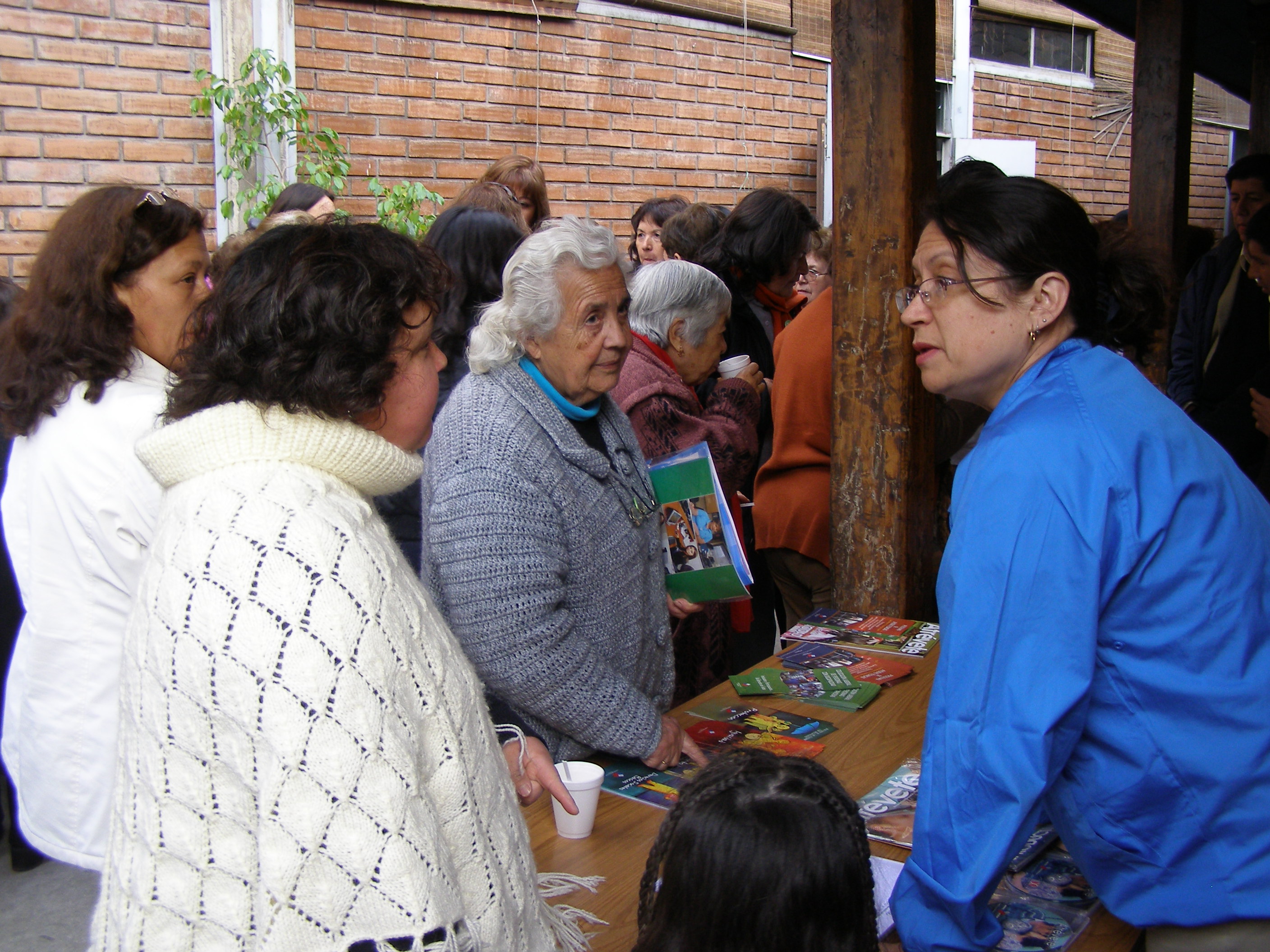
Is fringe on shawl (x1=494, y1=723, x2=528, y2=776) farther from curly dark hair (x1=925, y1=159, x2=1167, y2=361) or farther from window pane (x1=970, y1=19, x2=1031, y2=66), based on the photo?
window pane (x1=970, y1=19, x2=1031, y2=66)

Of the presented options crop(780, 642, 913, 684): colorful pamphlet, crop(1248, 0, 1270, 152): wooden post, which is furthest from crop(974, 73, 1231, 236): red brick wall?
crop(780, 642, 913, 684): colorful pamphlet

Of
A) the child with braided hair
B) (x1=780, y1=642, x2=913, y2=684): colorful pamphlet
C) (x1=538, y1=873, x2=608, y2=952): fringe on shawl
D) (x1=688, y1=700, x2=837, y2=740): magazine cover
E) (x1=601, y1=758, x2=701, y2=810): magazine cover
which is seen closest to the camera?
the child with braided hair

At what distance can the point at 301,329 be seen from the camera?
4.07 ft

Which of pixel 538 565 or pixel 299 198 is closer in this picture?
pixel 538 565

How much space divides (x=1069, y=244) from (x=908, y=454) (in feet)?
4.51

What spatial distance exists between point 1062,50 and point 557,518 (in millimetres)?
9957

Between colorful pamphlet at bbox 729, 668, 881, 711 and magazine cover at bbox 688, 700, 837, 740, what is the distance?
0.08 meters

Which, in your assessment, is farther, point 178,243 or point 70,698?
point 178,243

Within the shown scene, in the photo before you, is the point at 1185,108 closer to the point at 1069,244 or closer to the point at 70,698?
the point at 1069,244

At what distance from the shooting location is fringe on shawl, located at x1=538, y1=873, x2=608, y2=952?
1.48m

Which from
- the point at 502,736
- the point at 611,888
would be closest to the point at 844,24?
the point at 502,736

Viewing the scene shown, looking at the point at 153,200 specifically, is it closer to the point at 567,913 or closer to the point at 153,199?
the point at 153,199

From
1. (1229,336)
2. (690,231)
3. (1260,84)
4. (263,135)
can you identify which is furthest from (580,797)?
(1260,84)

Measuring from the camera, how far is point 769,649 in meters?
3.93
